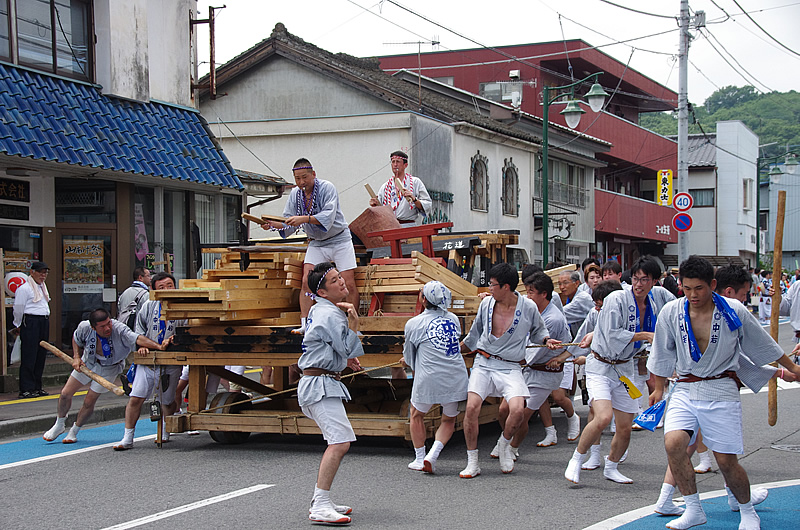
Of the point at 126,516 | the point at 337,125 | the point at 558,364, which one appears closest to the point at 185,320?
the point at 126,516

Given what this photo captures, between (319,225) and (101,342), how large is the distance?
2.72 metres

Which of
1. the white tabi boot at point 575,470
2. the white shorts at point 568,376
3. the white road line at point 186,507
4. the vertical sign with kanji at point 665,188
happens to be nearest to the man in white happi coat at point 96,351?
the white road line at point 186,507

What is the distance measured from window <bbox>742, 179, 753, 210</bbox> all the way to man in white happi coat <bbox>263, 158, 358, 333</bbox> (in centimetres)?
5053

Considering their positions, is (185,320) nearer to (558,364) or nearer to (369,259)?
(369,259)

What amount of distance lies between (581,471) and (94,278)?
10.6 metres

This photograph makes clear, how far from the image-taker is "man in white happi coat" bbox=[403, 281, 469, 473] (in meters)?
7.98

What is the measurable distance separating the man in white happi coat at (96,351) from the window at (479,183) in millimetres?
21077

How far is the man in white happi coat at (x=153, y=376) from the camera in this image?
9414 mm

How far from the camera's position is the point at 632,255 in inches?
1857

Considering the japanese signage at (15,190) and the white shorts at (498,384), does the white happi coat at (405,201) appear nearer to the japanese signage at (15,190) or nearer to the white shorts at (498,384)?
the white shorts at (498,384)

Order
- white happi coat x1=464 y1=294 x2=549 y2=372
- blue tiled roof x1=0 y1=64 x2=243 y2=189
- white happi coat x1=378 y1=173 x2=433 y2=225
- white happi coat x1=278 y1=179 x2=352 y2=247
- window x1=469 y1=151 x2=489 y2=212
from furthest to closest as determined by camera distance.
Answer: window x1=469 y1=151 x2=489 y2=212 → blue tiled roof x1=0 y1=64 x2=243 y2=189 → white happi coat x1=378 y1=173 x2=433 y2=225 → white happi coat x1=278 y1=179 x2=352 y2=247 → white happi coat x1=464 y1=294 x2=549 y2=372

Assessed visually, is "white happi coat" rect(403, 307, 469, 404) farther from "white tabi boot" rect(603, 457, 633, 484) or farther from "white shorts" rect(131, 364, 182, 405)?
"white shorts" rect(131, 364, 182, 405)

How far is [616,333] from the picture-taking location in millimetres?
7789

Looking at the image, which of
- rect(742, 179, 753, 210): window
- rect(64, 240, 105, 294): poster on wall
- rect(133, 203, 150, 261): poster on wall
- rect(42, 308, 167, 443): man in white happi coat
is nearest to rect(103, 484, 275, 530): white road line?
rect(42, 308, 167, 443): man in white happi coat
